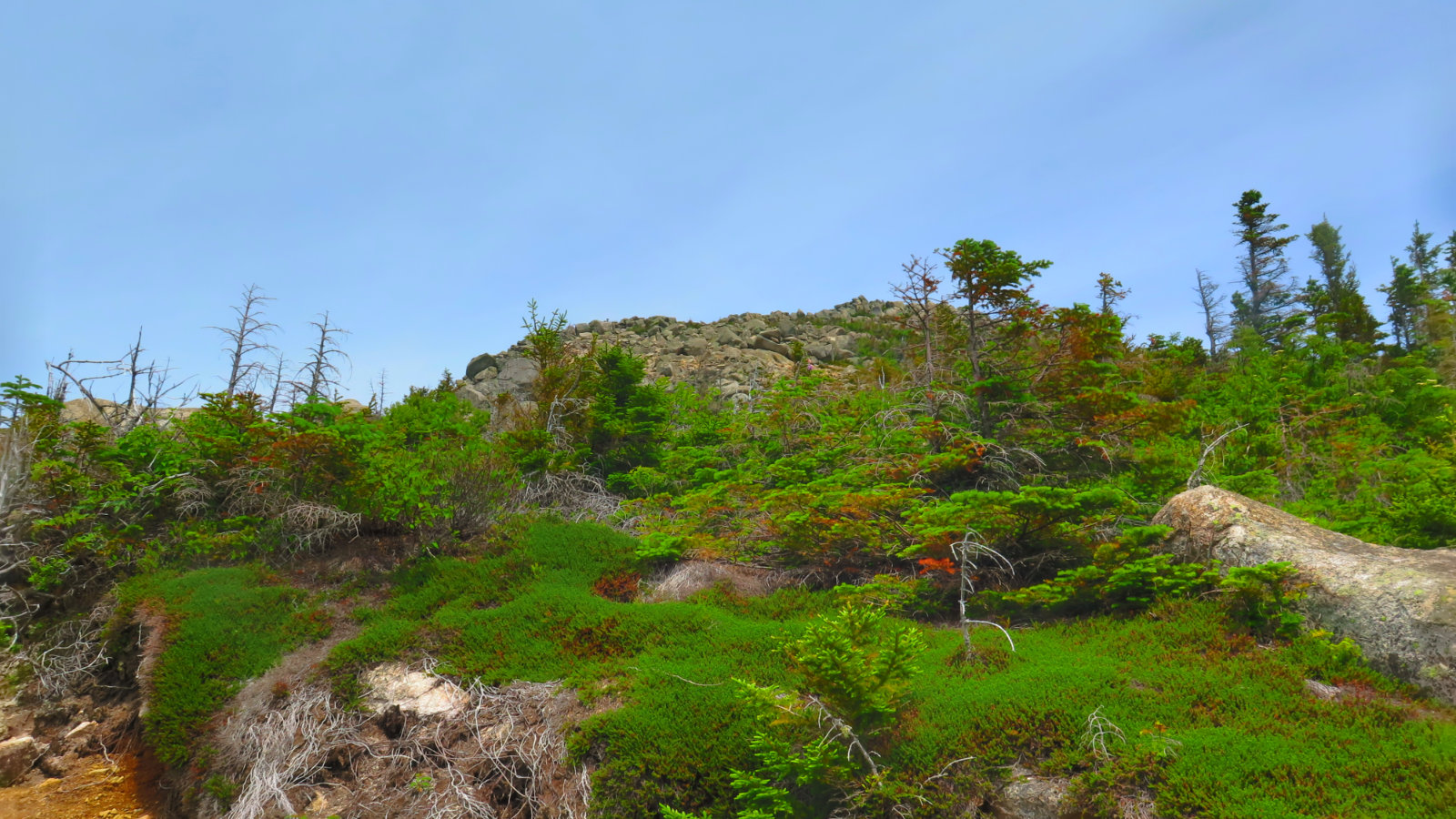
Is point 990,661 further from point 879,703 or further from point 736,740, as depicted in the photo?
point 736,740

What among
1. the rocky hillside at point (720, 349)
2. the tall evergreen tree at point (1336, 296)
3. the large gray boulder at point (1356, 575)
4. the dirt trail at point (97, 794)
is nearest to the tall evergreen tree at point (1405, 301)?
the tall evergreen tree at point (1336, 296)

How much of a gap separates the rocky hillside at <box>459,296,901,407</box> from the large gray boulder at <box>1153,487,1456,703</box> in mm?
13454

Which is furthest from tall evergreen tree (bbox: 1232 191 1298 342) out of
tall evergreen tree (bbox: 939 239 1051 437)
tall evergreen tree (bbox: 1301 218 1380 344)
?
tall evergreen tree (bbox: 939 239 1051 437)

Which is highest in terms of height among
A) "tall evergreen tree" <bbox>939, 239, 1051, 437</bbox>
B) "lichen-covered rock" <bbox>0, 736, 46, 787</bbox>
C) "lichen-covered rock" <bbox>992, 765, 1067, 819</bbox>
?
"tall evergreen tree" <bbox>939, 239, 1051, 437</bbox>

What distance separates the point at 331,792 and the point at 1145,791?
8.01m

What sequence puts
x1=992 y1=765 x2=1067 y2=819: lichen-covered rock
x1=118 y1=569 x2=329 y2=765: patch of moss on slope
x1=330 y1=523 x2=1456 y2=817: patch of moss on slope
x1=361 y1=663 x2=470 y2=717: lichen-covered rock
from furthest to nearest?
x1=118 y1=569 x2=329 y2=765: patch of moss on slope → x1=361 y1=663 x2=470 y2=717: lichen-covered rock → x1=992 y1=765 x2=1067 y2=819: lichen-covered rock → x1=330 y1=523 x2=1456 y2=817: patch of moss on slope

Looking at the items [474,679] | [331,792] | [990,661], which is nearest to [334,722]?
[331,792]

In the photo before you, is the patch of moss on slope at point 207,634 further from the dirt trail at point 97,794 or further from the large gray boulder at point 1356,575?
the large gray boulder at point 1356,575

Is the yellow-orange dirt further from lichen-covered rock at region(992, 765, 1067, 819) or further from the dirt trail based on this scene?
lichen-covered rock at region(992, 765, 1067, 819)

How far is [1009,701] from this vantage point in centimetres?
608

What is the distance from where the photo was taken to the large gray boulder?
18.9 feet

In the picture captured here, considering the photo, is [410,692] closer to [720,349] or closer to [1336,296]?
[720,349]

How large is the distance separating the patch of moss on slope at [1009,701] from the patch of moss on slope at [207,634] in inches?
46.0

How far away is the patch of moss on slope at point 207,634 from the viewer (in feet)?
26.8
